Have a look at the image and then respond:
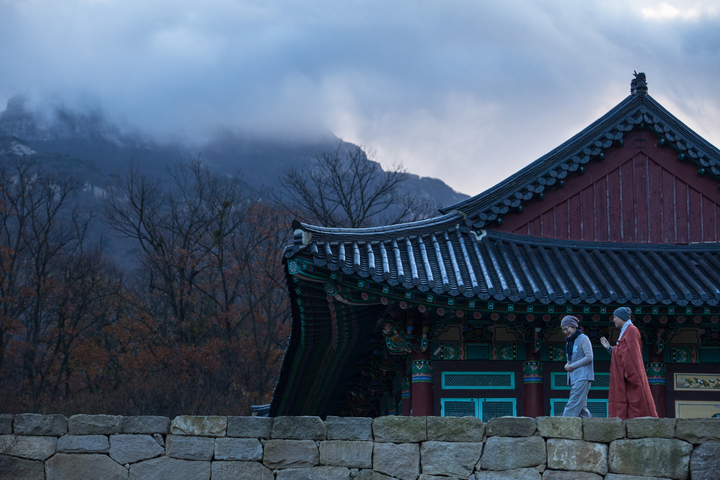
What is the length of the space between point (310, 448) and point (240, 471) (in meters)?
0.65

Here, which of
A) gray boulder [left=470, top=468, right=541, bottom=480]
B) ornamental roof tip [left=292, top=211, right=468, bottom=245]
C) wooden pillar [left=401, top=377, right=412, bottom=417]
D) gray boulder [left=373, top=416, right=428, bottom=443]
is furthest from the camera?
wooden pillar [left=401, top=377, right=412, bottom=417]

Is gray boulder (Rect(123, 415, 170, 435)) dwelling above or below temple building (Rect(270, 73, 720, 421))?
below

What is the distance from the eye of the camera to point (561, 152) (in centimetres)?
1188

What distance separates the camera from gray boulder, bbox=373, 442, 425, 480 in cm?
651

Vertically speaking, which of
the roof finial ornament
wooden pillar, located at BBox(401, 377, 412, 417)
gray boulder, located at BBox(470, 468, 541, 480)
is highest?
the roof finial ornament

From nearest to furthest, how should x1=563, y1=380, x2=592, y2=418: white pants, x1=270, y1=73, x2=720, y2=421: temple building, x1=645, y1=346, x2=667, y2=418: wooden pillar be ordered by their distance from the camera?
x1=563, y1=380, x2=592, y2=418: white pants → x1=270, y1=73, x2=720, y2=421: temple building → x1=645, y1=346, x2=667, y2=418: wooden pillar

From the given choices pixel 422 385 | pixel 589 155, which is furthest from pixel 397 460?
pixel 589 155

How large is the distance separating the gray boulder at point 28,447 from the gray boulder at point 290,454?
195 centimetres

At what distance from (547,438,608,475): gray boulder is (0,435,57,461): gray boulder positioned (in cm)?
447

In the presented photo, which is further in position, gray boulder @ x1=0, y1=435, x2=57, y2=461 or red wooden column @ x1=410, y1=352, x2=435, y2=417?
red wooden column @ x1=410, y1=352, x2=435, y2=417

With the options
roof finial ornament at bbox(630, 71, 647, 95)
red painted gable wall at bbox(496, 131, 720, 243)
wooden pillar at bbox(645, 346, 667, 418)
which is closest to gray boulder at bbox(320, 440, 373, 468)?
wooden pillar at bbox(645, 346, 667, 418)

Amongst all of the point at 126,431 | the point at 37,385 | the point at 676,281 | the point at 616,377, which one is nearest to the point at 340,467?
the point at 126,431

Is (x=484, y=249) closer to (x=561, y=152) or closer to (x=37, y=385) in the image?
(x=561, y=152)

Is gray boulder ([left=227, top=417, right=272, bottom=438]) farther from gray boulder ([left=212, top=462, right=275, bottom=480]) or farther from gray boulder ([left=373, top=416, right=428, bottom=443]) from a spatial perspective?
gray boulder ([left=373, top=416, right=428, bottom=443])
